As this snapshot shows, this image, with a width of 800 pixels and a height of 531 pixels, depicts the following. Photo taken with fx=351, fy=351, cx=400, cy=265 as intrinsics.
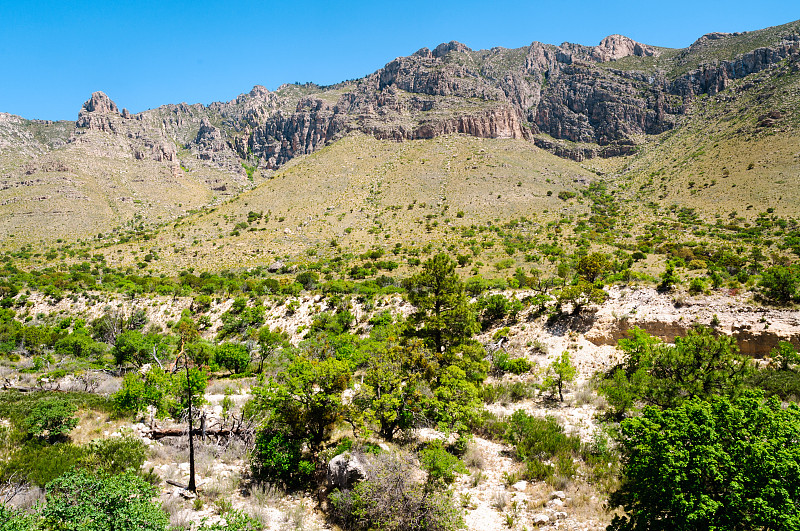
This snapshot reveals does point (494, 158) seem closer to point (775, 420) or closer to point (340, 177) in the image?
point (340, 177)

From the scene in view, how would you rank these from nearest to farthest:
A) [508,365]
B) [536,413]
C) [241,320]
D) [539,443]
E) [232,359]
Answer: [539,443], [536,413], [508,365], [232,359], [241,320]

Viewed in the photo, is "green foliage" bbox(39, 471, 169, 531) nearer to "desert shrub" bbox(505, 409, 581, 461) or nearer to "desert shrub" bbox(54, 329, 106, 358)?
"desert shrub" bbox(505, 409, 581, 461)

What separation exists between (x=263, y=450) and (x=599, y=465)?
29.8ft

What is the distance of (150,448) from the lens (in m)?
10.4

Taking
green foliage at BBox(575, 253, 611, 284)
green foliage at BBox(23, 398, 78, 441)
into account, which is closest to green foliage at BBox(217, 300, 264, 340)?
green foliage at BBox(23, 398, 78, 441)

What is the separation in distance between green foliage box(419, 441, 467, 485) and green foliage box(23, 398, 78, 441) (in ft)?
35.6

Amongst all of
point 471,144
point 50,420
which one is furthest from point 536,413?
point 471,144

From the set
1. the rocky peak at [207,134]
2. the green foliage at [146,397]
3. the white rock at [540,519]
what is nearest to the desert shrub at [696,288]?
the white rock at [540,519]

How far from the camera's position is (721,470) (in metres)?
5.53

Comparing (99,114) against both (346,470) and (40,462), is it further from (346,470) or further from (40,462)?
(346,470)

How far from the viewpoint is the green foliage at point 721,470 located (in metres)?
5.10

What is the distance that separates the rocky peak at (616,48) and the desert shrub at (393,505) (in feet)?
593

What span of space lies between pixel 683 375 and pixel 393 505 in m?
10.9

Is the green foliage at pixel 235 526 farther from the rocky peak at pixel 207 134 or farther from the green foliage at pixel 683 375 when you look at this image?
the rocky peak at pixel 207 134
